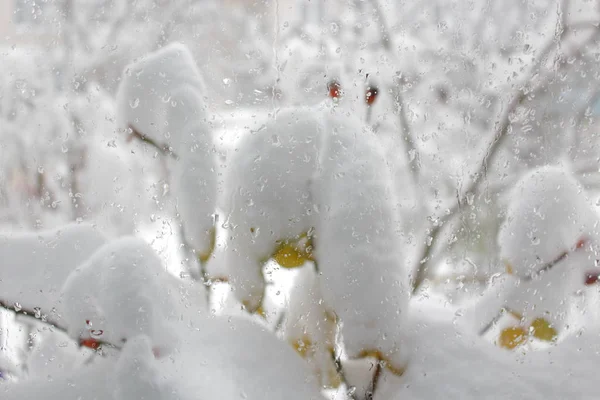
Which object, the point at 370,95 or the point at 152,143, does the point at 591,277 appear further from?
the point at 152,143

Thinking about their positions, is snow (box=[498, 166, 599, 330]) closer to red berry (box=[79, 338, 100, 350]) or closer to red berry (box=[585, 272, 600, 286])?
red berry (box=[585, 272, 600, 286])

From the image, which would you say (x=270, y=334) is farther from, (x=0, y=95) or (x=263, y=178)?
(x=0, y=95)

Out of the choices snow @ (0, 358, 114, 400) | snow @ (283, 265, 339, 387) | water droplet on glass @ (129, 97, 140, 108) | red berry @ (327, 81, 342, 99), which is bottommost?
snow @ (0, 358, 114, 400)

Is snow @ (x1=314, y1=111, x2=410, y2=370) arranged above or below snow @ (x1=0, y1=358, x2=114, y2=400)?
above

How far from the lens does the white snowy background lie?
0.50m

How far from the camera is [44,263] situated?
55 cm

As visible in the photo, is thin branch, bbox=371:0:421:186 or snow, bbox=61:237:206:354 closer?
snow, bbox=61:237:206:354

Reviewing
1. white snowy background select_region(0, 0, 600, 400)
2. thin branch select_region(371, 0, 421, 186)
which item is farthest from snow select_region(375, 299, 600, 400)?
thin branch select_region(371, 0, 421, 186)

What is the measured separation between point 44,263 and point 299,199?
0.28 meters

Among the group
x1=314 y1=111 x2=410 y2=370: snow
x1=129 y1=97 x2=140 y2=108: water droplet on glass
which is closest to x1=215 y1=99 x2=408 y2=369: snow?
x1=314 y1=111 x2=410 y2=370: snow

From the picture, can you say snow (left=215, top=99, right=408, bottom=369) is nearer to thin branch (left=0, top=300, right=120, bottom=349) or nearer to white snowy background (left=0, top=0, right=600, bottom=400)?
white snowy background (left=0, top=0, right=600, bottom=400)

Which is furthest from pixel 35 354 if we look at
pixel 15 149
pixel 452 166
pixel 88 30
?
pixel 452 166

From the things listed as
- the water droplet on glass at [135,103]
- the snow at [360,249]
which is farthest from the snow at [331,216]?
the water droplet on glass at [135,103]

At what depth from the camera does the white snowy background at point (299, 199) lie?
0.50 meters
